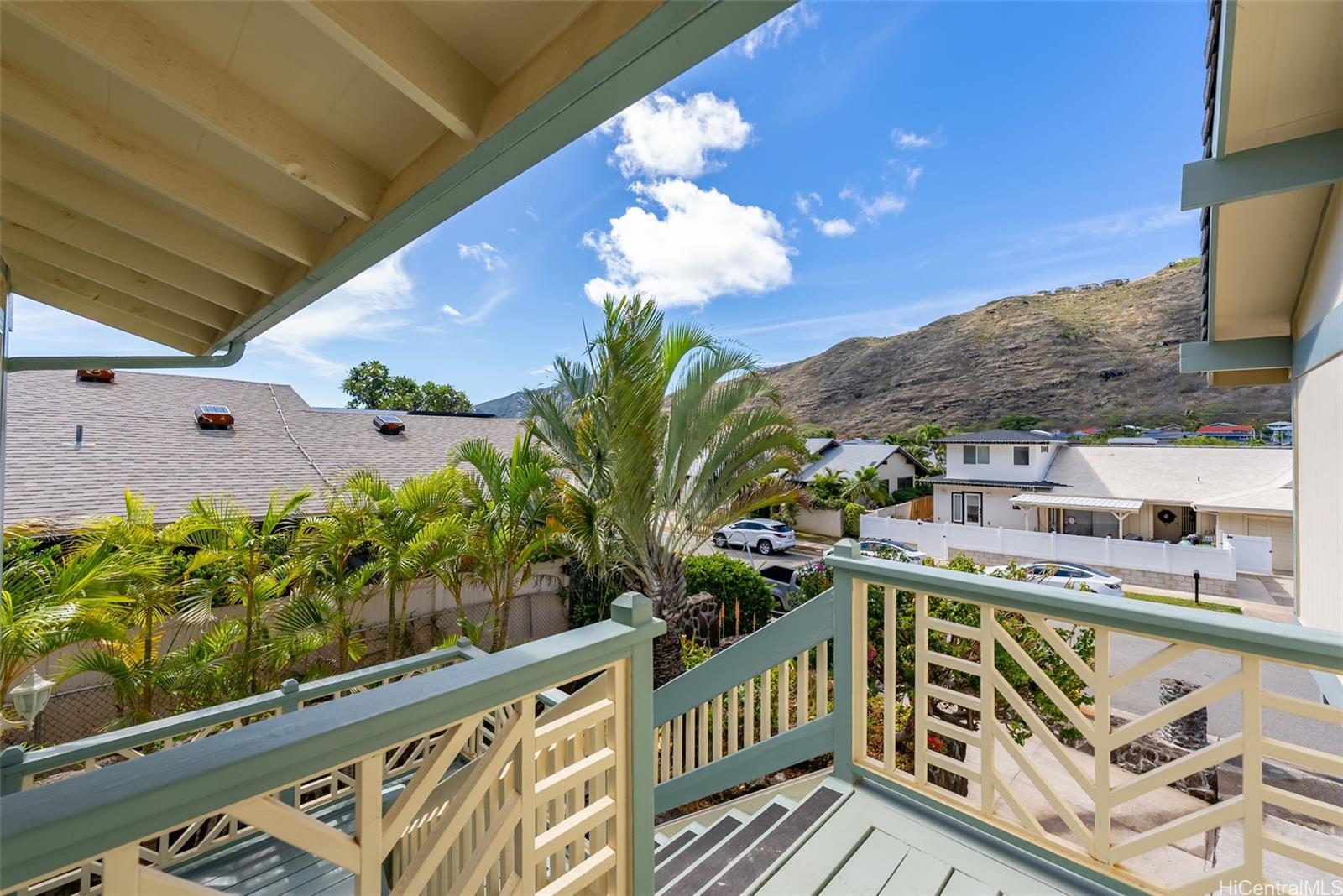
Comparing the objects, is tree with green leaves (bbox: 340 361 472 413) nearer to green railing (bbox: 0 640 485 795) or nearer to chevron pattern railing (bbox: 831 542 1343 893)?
green railing (bbox: 0 640 485 795)

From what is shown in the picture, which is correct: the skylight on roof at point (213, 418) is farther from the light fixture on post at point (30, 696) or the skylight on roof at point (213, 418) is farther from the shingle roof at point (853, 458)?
the shingle roof at point (853, 458)

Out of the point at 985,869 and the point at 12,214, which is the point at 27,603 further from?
the point at 985,869

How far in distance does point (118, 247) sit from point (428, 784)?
7.52 feet

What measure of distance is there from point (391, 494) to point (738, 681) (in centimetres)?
431

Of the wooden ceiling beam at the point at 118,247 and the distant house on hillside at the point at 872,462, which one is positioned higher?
the wooden ceiling beam at the point at 118,247

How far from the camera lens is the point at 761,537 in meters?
16.2

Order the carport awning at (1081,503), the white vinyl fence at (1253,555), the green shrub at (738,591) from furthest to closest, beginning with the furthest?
the carport awning at (1081,503), the white vinyl fence at (1253,555), the green shrub at (738,591)

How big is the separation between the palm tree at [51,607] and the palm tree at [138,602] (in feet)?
0.53

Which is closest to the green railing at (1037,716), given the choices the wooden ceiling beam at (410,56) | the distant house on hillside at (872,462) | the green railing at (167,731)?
the green railing at (167,731)

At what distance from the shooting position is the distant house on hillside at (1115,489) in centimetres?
1402

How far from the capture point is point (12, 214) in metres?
1.72

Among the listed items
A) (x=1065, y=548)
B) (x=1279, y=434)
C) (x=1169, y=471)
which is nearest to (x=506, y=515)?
(x=1065, y=548)

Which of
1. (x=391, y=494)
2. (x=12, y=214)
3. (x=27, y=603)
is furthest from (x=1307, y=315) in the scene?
(x=27, y=603)

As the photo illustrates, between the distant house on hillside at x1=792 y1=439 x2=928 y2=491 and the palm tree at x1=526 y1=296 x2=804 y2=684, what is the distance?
15898 mm
